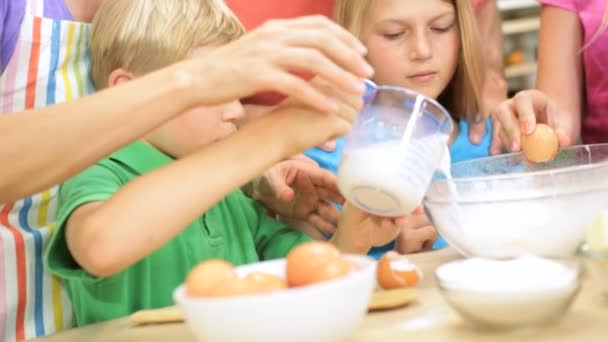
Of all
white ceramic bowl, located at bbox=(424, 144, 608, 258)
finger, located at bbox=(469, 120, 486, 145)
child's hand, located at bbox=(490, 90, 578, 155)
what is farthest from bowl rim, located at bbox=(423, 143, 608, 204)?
finger, located at bbox=(469, 120, 486, 145)

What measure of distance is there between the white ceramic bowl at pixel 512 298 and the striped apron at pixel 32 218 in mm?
727

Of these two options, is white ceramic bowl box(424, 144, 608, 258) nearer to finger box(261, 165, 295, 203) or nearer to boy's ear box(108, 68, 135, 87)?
finger box(261, 165, 295, 203)

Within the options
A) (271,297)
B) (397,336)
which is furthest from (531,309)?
(271,297)

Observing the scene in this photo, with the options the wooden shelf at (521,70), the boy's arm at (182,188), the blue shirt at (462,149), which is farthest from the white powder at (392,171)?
the wooden shelf at (521,70)

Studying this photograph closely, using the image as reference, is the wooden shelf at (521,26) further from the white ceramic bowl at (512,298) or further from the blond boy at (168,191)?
the white ceramic bowl at (512,298)

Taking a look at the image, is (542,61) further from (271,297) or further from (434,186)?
(271,297)

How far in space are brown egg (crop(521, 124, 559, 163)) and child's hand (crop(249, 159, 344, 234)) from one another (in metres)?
0.32

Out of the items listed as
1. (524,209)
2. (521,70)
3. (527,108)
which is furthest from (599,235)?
(521,70)

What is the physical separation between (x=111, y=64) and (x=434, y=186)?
0.61m

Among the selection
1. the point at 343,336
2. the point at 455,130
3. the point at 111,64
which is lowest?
the point at 455,130

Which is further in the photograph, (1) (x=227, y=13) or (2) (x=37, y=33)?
(1) (x=227, y=13)

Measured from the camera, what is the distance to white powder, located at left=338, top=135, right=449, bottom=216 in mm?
994

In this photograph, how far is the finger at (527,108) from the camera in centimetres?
130

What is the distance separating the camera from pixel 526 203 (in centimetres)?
104
